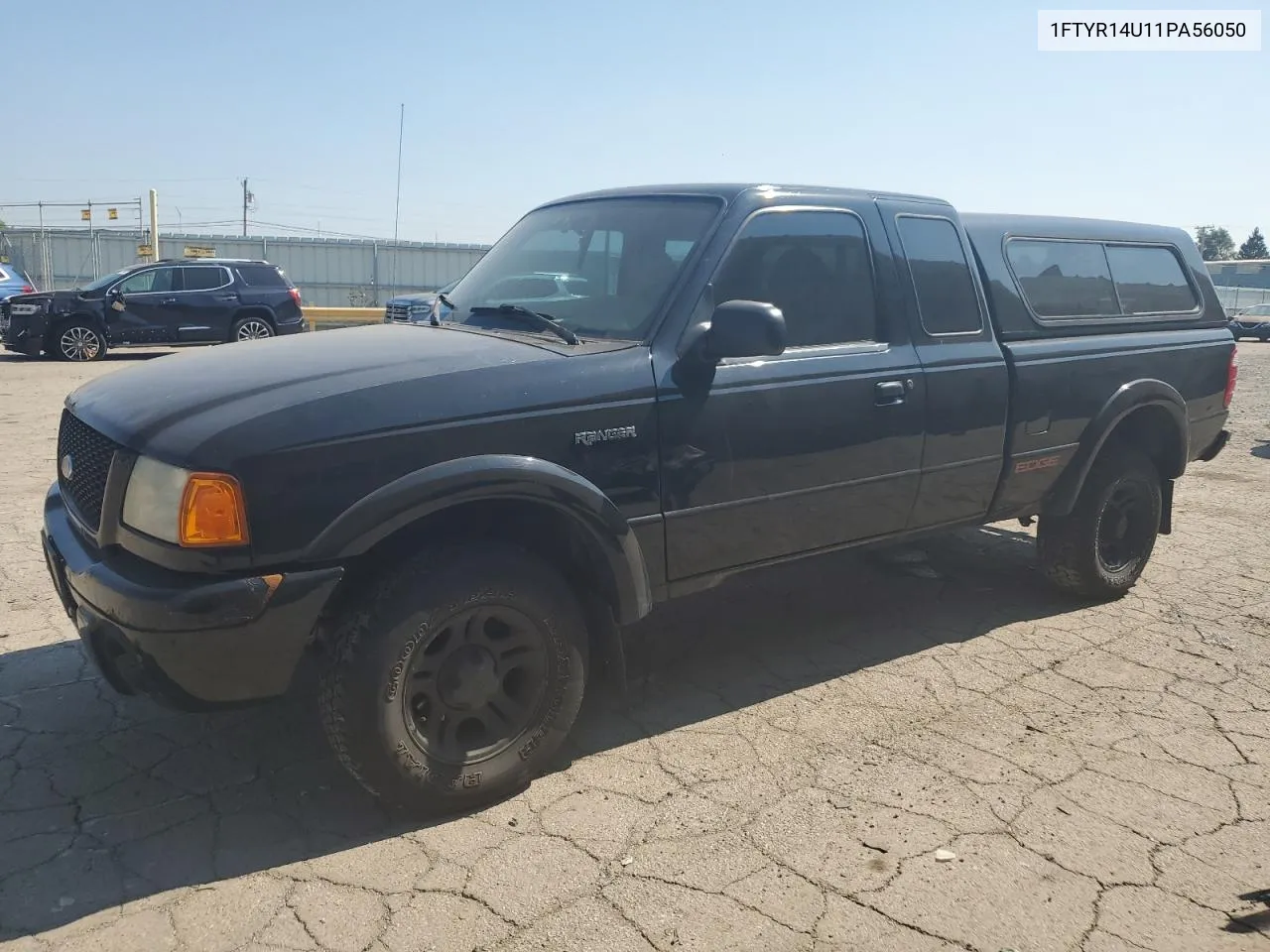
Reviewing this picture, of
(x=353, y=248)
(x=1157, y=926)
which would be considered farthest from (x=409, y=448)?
(x=353, y=248)

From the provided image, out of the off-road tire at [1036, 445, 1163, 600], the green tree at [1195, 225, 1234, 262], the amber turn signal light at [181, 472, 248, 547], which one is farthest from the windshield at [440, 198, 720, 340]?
the green tree at [1195, 225, 1234, 262]

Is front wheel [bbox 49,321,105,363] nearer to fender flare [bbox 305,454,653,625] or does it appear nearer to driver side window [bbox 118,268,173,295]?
driver side window [bbox 118,268,173,295]

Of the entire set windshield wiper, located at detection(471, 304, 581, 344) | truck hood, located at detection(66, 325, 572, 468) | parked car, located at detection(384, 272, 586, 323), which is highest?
parked car, located at detection(384, 272, 586, 323)

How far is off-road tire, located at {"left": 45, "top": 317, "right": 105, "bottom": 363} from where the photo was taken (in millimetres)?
15930

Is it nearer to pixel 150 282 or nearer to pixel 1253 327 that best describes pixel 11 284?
pixel 150 282

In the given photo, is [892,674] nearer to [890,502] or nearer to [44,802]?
[890,502]

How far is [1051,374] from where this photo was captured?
4.59 metres

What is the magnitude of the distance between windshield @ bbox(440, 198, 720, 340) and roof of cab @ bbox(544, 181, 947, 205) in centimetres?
5

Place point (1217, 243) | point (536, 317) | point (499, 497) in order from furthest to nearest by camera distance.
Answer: point (1217, 243) < point (536, 317) < point (499, 497)

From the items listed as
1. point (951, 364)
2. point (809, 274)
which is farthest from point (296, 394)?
point (951, 364)

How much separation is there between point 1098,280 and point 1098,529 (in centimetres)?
127

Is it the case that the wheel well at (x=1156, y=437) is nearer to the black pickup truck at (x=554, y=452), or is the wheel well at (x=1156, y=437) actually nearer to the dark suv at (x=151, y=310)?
the black pickup truck at (x=554, y=452)

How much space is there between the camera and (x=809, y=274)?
391cm

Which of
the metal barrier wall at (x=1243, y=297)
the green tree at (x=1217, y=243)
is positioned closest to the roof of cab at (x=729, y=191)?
the metal barrier wall at (x=1243, y=297)
